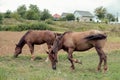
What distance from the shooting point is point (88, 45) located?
14.5m

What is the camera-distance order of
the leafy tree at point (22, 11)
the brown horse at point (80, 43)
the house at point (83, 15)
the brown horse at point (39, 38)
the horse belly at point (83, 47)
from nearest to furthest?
the brown horse at point (80, 43) < the horse belly at point (83, 47) < the brown horse at point (39, 38) < the leafy tree at point (22, 11) < the house at point (83, 15)

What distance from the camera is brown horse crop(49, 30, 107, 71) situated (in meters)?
14.1

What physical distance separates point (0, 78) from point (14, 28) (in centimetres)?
4712

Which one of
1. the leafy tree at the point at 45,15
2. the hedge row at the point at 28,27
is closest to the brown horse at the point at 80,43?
the hedge row at the point at 28,27

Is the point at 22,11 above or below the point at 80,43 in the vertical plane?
above

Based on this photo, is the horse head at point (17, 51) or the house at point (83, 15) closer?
the horse head at point (17, 51)

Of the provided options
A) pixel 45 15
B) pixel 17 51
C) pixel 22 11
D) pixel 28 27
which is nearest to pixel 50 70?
pixel 17 51

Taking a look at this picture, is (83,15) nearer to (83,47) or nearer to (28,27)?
(28,27)

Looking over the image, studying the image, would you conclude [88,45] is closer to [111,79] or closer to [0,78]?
[111,79]

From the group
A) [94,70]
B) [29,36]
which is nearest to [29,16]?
[29,36]

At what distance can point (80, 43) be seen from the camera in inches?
573

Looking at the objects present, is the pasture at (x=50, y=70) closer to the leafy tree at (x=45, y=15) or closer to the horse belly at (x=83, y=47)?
the horse belly at (x=83, y=47)

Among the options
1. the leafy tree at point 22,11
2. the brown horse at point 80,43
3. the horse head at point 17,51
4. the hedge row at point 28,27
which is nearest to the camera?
the brown horse at point 80,43

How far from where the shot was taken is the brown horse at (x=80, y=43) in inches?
557
